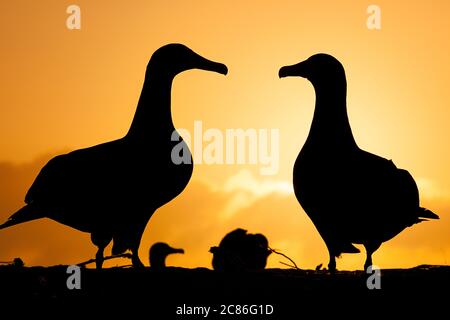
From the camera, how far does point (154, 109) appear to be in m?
9.66

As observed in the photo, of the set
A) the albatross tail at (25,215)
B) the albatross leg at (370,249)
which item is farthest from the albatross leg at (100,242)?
the albatross leg at (370,249)

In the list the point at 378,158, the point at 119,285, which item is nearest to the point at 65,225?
the point at 119,285

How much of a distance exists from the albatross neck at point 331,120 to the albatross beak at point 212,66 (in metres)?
1.26

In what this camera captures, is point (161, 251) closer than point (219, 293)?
No

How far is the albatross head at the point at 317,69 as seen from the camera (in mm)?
10047

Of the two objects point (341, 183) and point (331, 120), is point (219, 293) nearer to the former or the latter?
point (341, 183)

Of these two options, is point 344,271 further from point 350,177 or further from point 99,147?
point 99,147

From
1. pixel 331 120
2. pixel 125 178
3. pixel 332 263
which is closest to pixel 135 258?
pixel 125 178

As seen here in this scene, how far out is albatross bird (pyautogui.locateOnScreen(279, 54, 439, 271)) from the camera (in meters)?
9.01

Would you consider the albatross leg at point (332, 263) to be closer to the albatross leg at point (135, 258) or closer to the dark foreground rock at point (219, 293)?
the dark foreground rock at point (219, 293)

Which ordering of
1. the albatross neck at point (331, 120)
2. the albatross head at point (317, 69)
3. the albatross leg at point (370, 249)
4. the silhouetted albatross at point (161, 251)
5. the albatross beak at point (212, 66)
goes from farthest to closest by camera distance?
the silhouetted albatross at point (161, 251), the albatross beak at point (212, 66), the albatross head at point (317, 69), the albatross neck at point (331, 120), the albatross leg at point (370, 249)

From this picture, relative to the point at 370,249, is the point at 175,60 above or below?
above

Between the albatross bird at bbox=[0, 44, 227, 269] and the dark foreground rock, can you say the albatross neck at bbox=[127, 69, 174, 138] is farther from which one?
the dark foreground rock

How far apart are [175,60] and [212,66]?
52 centimetres
